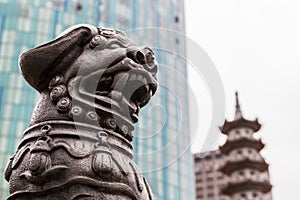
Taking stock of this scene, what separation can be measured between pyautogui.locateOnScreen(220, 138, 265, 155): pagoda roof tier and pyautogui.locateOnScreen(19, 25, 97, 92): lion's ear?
80.4 feet

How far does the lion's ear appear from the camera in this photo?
105 inches

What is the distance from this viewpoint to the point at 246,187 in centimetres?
2523

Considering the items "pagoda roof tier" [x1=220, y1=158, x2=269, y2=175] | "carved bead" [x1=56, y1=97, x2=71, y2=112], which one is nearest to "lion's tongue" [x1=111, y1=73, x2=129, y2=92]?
"carved bead" [x1=56, y1=97, x2=71, y2=112]

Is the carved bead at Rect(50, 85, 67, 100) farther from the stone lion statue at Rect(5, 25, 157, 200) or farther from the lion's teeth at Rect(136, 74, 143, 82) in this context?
the lion's teeth at Rect(136, 74, 143, 82)

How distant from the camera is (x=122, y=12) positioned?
106 ft

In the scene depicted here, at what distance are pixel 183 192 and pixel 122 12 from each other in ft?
45.4

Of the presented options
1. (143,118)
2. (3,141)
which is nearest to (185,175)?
(3,141)

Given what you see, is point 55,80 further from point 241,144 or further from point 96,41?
point 241,144

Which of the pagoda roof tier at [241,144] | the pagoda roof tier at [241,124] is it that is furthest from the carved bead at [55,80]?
the pagoda roof tier at [241,124]

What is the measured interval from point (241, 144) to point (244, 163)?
135 centimetres

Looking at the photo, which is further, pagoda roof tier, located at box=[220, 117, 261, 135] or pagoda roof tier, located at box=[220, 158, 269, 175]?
pagoda roof tier, located at box=[220, 117, 261, 135]

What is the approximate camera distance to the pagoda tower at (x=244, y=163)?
82.8ft

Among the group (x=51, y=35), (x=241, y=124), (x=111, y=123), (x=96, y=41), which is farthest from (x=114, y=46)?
(x=51, y=35)

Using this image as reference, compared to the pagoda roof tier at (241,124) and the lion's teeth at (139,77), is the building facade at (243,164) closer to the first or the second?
the pagoda roof tier at (241,124)
